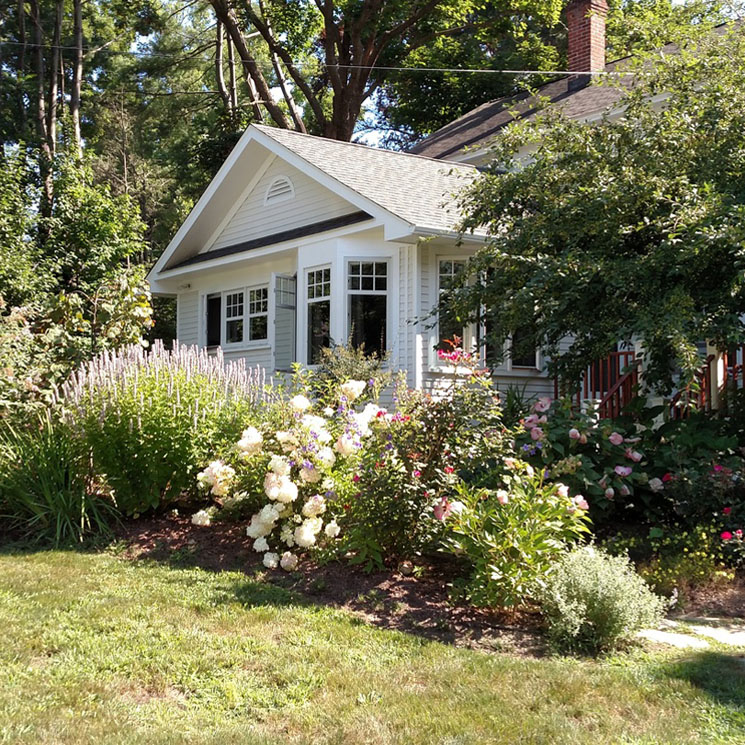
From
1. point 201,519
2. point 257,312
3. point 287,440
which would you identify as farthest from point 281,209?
point 287,440

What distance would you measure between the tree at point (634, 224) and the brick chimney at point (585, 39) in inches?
421

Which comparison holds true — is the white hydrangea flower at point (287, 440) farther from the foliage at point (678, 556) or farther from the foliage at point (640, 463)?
the foliage at point (678, 556)

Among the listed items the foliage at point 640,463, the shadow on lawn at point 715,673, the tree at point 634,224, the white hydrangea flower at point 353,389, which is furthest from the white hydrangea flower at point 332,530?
the tree at point 634,224

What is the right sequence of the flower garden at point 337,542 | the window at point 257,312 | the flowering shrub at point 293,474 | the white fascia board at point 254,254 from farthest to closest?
the window at point 257,312
the white fascia board at point 254,254
the flowering shrub at point 293,474
the flower garden at point 337,542

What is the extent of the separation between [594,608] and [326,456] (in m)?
2.18

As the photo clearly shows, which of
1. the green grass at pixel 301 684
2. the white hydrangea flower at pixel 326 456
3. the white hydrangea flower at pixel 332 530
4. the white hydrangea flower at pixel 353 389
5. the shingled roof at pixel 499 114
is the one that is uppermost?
the shingled roof at pixel 499 114

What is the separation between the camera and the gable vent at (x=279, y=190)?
14491mm

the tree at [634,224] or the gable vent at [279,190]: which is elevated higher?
the gable vent at [279,190]

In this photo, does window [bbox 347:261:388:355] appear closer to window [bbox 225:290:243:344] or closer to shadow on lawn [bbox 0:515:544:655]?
window [bbox 225:290:243:344]

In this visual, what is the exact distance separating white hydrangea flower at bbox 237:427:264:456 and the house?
453cm

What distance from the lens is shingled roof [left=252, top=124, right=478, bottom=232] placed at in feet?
39.1

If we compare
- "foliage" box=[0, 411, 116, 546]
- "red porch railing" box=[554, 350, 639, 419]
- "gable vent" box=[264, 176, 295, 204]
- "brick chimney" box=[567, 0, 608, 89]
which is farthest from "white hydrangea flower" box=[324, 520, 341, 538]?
"brick chimney" box=[567, 0, 608, 89]

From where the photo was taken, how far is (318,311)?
13297 mm

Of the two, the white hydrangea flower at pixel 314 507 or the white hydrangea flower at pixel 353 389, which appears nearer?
the white hydrangea flower at pixel 314 507
